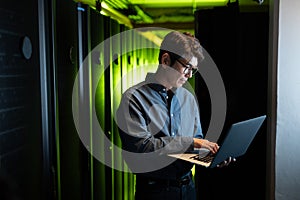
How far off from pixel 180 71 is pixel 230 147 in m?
0.45

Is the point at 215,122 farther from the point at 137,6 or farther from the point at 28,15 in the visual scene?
the point at 137,6

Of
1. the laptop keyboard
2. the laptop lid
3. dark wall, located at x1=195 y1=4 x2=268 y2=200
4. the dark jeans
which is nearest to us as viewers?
the laptop lid

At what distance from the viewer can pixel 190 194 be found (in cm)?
173

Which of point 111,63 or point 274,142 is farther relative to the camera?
point 111,63

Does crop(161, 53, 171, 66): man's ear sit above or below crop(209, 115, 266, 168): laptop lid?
above

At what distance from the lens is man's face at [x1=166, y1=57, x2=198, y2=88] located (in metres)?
1.67

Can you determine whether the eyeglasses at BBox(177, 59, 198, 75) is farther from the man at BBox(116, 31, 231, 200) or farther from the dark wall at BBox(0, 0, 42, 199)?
the dark wall at BBox(0, 0, 42, 199)

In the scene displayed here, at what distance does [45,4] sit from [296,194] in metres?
1.50

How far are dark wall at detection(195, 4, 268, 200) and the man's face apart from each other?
72cm

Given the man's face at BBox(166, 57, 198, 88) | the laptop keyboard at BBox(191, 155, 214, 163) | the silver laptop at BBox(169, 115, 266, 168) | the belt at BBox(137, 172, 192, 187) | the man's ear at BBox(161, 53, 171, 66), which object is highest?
the man's ear at BBox(161, 53, 171, 66)

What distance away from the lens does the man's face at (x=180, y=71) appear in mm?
1673

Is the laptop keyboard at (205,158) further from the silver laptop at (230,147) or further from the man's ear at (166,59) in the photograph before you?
the man's ear at (166,59)

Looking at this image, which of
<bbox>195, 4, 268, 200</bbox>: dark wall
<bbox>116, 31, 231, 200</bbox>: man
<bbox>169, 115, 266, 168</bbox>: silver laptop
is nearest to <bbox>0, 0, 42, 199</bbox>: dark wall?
<bbox>116, 31, 231, 200</bbox>: man

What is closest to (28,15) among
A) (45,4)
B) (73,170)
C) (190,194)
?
(45,4)
